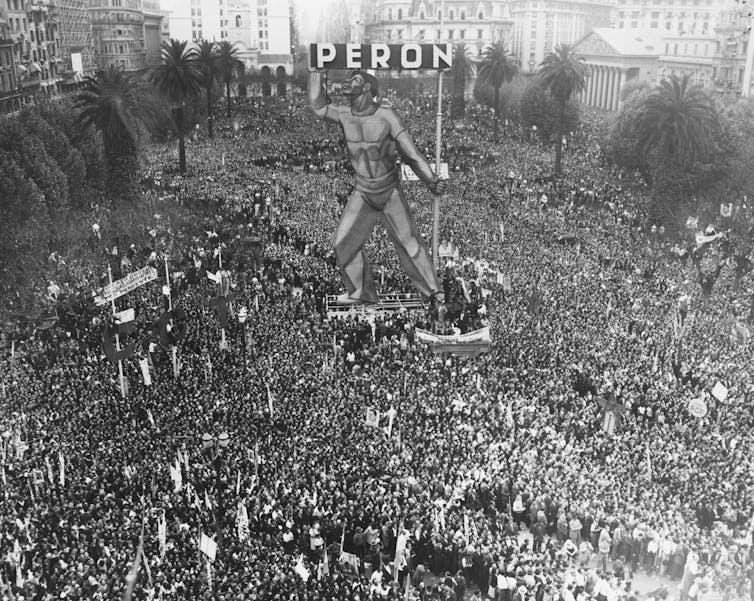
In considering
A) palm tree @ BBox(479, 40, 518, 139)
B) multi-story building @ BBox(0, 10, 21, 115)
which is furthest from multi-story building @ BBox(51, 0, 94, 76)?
palm tree @ BBox(479, 40, 518, 139)

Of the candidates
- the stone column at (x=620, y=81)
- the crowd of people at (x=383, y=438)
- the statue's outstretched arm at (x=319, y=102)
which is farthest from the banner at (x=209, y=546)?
the stone column at (x=620, y=81)

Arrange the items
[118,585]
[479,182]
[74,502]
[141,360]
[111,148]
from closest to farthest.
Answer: [118,585] → [74,502] → [141,360] → [111,148] → [479,182]

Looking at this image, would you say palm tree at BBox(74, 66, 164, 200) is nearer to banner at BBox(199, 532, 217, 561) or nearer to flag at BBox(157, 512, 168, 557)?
flag at BBox(157, 512, 168, 557)

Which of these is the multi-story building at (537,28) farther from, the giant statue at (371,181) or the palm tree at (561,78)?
the giant statue at (371,181)

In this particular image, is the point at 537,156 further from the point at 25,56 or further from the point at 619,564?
the point at 619,564

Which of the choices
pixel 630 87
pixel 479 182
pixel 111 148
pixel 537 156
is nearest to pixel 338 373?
pixel 111 148

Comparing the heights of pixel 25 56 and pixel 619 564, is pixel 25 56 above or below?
above

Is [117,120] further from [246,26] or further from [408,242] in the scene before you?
[246,26]

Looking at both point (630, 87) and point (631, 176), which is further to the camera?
point (630, 87)
